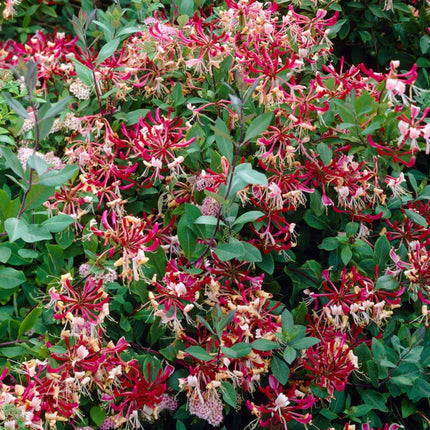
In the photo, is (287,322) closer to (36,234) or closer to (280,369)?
(280,369)

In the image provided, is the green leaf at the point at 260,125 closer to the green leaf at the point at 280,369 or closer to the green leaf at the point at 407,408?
the green leaf at the point at 280,369

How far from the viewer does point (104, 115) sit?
1.65m

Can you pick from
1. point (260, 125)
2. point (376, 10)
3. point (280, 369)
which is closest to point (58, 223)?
point (260, 125)

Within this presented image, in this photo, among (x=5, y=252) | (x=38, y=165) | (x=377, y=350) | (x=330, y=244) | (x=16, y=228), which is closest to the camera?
(x=38, y=165)

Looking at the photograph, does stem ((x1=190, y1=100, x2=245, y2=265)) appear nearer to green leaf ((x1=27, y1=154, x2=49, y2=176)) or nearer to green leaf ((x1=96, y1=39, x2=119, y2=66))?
green leaf ((x1=27, y1=154, x2=49, y2=176))

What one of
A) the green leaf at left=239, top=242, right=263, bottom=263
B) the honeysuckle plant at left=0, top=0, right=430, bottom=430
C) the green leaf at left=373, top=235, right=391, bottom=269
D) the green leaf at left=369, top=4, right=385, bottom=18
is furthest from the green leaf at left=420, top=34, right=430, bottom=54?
the green leaf at left=239, top=242, right=263, bottom=263

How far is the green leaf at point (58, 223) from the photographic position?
4.24 feet

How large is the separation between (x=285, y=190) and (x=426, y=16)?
1128mm

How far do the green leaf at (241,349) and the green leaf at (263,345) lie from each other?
2 centimetres

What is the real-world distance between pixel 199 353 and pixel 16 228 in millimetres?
458

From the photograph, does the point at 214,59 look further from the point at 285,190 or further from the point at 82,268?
the point at 82,268

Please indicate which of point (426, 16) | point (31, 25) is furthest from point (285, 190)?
point (31, 25)

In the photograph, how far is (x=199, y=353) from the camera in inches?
49.1

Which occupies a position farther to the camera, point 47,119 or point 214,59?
point 214,59
